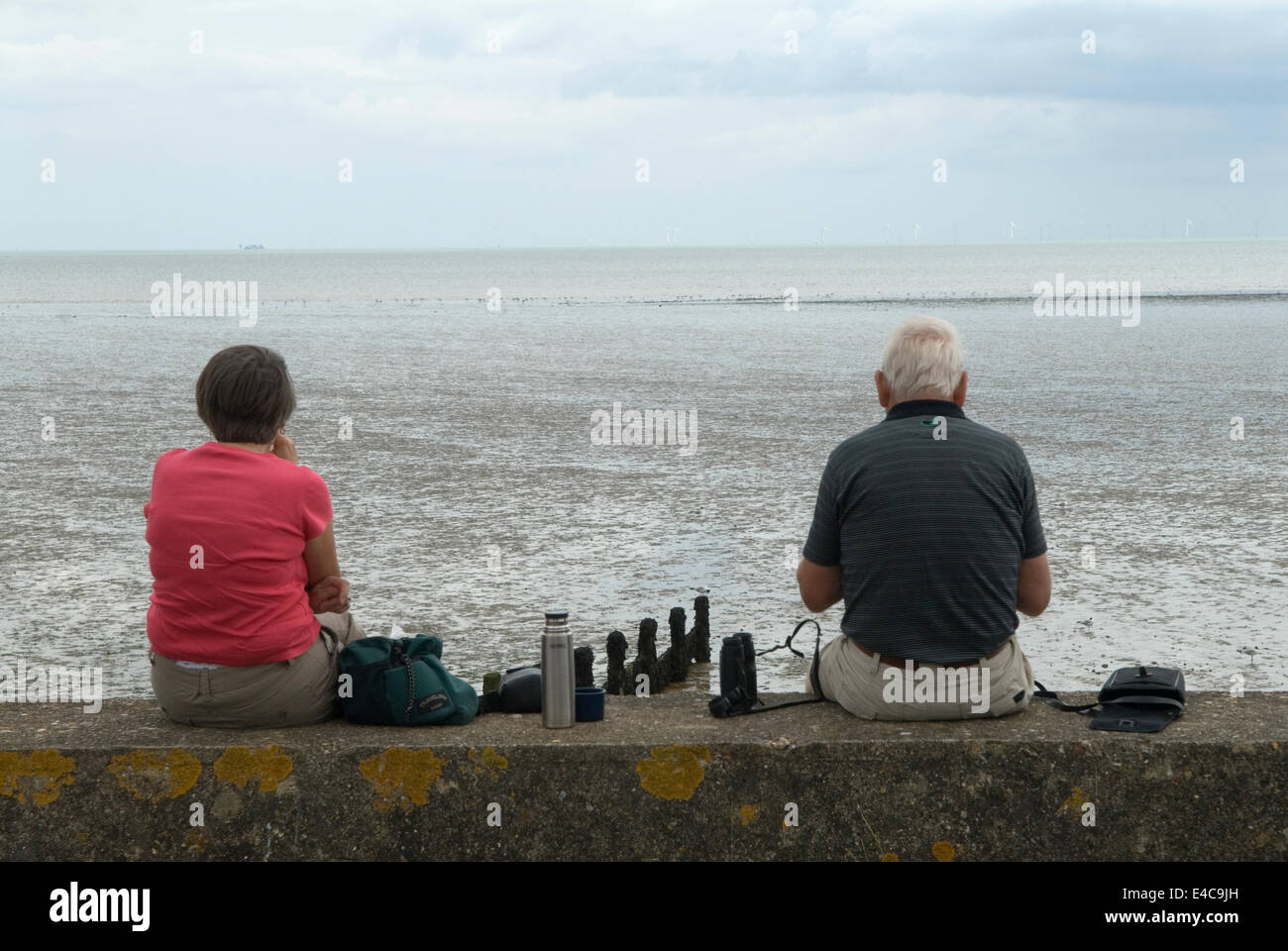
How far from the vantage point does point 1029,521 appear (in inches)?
150

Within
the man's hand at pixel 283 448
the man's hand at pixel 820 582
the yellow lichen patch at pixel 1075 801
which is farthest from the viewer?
the man's hand at pixel 283 448

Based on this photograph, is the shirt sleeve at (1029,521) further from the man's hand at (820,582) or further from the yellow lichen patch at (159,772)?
the yellow lichen patch at (159,772)

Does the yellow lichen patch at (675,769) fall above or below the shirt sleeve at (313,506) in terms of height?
below

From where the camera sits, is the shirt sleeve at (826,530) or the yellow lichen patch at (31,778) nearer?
the yellow lichen patch at (31,778)

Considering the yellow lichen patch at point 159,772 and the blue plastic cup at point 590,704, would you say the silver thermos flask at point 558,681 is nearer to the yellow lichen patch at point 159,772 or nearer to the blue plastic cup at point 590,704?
the blue plastic cup at point 590,704

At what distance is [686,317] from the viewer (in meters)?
53.0

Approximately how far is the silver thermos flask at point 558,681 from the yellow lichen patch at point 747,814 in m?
0.54

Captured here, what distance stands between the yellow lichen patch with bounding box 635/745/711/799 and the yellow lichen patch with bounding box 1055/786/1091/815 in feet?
2.88

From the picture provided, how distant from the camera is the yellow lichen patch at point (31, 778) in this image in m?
3.57

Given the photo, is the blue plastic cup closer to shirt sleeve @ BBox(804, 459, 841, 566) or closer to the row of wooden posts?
shirt sleeve @ BBox(804, 459, 841, 566)

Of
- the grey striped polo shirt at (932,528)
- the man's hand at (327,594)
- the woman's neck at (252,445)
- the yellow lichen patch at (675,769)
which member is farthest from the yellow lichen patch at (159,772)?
the grey striped polo shirt at (932,528)

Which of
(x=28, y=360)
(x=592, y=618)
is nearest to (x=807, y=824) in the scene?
(x=592, y=618)
